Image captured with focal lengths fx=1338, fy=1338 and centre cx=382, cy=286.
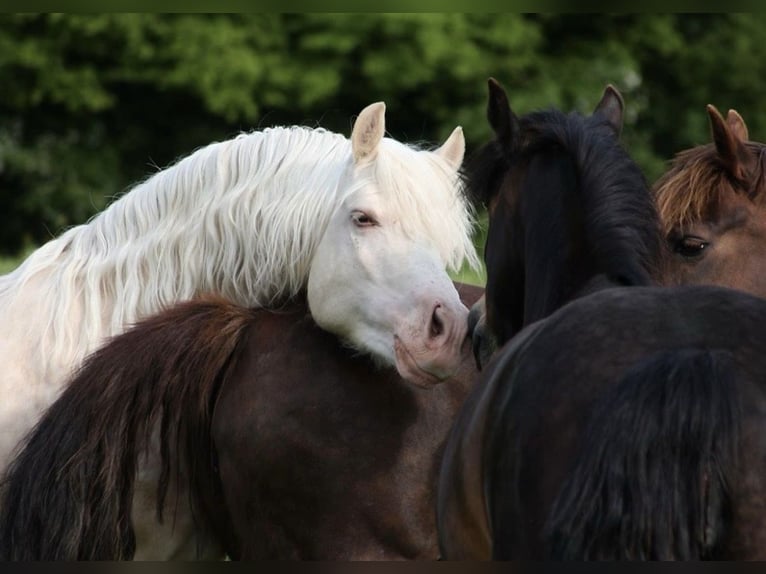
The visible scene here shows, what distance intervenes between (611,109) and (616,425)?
175 centimetres

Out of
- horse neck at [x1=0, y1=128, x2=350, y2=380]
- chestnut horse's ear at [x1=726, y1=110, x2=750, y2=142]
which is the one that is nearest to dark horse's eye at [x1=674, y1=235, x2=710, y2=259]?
chestnut horse's ear at [x1=726, y1=110, x2=750, y2=142]

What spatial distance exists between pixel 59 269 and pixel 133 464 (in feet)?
3.07

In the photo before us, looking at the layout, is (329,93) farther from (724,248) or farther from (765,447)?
(765,447)

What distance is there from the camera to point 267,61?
18438 millimetres

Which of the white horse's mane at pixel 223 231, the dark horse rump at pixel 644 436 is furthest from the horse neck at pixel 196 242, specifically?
the dark horse rump at pixel 644 436

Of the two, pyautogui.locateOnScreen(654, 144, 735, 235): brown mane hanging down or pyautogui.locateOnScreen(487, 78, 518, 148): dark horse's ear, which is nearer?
pyautogui.locateOnScreen(487, 78, 518, 148): dark horse's ear

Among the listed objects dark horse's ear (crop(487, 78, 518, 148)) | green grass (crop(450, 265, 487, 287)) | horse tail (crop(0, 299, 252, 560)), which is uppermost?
dark horse's ear (crop(487, 78, 518, 148))

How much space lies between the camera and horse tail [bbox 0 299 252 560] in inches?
137

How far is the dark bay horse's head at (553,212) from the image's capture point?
2920 mm

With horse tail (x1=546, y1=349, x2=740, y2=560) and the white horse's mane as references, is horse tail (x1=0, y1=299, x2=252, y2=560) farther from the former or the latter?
horse tail (x1=546, y1=349, x2=740, y2=560)


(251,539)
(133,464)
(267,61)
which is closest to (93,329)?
(133,464)

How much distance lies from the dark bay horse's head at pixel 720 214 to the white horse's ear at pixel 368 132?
2.78ft

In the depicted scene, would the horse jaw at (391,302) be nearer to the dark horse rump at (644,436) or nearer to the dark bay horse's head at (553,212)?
the dark bay horse's head at (553,212)

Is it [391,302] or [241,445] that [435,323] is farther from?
[241,445]
